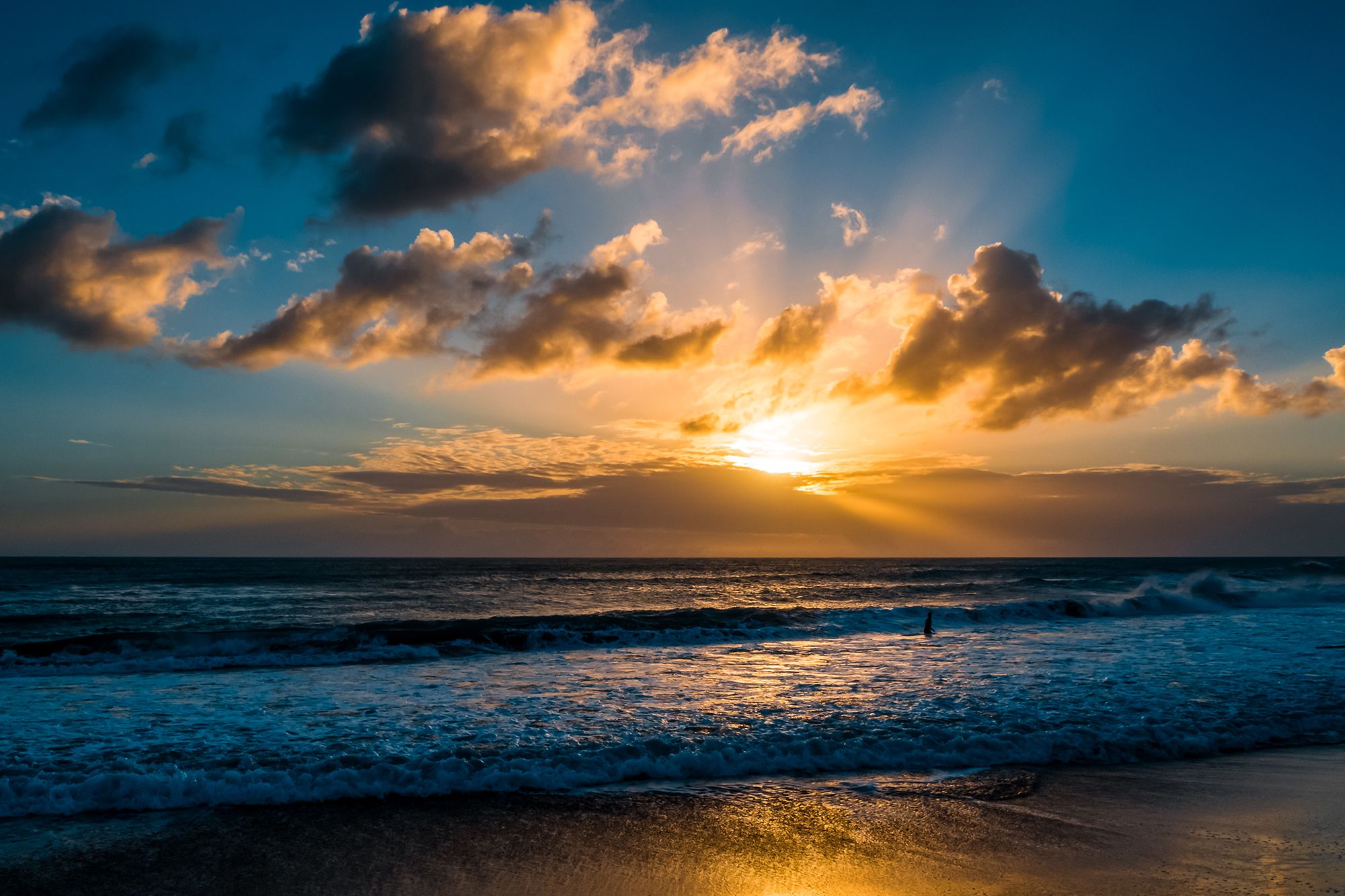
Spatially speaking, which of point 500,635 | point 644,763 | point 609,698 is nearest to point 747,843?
point 644,763

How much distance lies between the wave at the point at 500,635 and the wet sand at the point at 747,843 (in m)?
13.7

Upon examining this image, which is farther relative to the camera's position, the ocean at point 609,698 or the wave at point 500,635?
the wave at point 500,635

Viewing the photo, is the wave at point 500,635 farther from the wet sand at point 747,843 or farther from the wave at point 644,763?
the wet sand at point 747,843

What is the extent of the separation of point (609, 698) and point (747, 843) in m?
7.29

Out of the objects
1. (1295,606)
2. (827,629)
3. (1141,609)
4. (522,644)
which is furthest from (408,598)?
(1295,606)

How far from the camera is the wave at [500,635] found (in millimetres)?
20500

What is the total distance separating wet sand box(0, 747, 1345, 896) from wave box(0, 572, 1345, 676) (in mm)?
13663

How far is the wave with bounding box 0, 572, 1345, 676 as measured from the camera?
67.3 feet

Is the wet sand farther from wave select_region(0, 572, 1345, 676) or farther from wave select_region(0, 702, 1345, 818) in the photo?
wave select_region(0, 572, 1345, 676)

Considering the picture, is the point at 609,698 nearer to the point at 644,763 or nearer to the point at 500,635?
the point at 644,763

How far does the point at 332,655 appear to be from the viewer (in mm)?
21438

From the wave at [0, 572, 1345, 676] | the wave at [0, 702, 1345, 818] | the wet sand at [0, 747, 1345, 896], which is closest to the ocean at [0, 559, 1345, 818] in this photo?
the wave at [0, 702, 1345, 818]

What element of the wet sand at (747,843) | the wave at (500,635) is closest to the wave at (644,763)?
the wet sand at (747,843)

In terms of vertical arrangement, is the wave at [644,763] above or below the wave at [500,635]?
above
